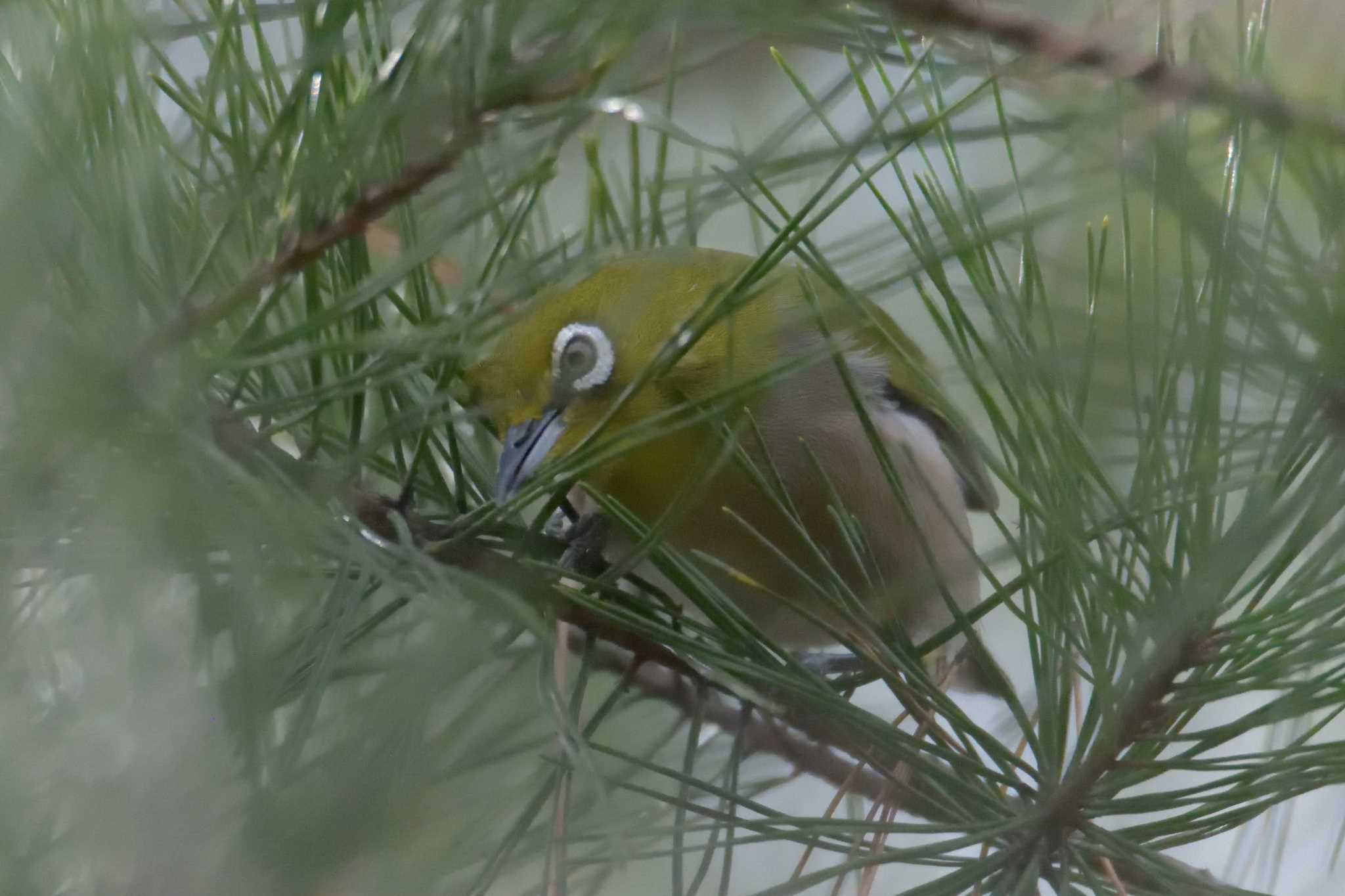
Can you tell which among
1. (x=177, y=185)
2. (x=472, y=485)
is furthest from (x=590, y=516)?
(x=177, y=185)

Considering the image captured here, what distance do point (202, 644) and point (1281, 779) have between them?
60 cm

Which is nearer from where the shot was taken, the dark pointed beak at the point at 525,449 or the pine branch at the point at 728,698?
the pine branch at the point at 728,698

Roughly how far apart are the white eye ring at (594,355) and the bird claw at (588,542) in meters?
0.12

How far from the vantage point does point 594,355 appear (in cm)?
123

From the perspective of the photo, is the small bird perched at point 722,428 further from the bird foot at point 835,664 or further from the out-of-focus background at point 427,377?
the out-of-focus background at point 427,377

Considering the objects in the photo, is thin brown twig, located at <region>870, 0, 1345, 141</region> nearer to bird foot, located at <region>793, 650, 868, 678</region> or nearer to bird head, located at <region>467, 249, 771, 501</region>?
bird head, located at <region>467, 249, 771, 501</region>

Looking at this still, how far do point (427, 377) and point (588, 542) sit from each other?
274mm

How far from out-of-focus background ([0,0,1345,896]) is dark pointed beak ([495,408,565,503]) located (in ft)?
0.25

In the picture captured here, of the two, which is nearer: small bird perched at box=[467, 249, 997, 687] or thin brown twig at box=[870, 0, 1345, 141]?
thin brown twig at box=[870, 0, 1345, 141]

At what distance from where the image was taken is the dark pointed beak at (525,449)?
102 centimetres

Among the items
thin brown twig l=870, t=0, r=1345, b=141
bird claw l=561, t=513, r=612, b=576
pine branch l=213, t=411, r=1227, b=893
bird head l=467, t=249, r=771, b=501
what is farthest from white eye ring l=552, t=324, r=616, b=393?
thin brown twig l=870, t=0, r=1345, b=141

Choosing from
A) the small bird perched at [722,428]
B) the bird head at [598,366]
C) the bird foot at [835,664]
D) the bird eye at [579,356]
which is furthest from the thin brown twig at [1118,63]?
the bird foot at [835,664]

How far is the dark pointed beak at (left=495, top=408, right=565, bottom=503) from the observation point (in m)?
1.02

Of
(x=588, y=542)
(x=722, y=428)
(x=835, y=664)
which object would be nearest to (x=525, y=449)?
(x=588, y=542)
